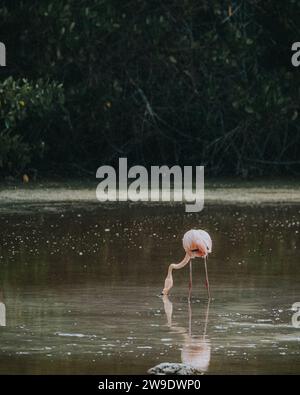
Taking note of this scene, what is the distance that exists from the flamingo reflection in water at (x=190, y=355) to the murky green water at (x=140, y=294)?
0.01 meters

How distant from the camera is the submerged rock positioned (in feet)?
30.0

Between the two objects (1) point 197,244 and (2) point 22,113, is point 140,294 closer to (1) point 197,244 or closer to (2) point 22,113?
(1) point 197,244

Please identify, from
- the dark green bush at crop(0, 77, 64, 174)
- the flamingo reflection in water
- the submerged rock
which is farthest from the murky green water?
the dark green bush at crop(0, 77, 64, 174)

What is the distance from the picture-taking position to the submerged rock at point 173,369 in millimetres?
9133

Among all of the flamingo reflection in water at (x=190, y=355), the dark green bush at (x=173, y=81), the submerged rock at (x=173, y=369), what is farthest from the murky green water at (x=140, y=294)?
the dark green bush at (x=173, y=81)

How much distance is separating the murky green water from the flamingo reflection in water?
0.04ft

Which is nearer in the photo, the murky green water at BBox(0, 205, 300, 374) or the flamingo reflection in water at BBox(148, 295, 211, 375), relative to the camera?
the flamingo reflection in water at BBox(148, 295, 211, 375)

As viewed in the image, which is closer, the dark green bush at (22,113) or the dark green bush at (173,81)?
the dark green bush at (22,113)

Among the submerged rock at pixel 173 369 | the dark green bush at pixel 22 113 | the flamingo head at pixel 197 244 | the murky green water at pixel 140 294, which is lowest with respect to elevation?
the submerged rock at pixel 173 369

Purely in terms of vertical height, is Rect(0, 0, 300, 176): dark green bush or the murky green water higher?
Rect(0, 0, 300, 176): dark green bush

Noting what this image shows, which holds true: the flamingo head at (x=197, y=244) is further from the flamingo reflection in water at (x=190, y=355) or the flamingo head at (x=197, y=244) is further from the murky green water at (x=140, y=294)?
the flamingo reflection in water at (x=190, y=355)

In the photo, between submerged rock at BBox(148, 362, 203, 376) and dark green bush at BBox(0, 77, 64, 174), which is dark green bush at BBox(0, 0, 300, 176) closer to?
dark green bush at BBox(0, 77, 64, 174)

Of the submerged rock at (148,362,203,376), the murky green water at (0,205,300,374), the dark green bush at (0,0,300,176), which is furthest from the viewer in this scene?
the dark green bush at (0,0,300,176)
